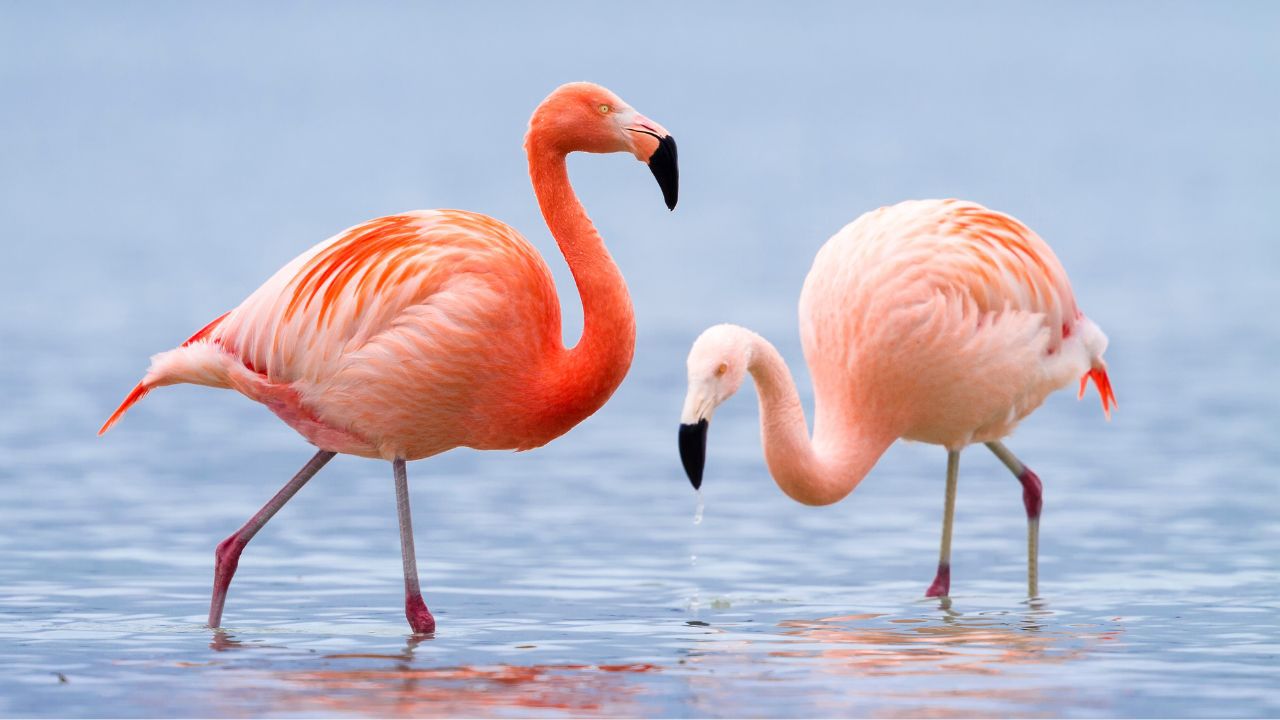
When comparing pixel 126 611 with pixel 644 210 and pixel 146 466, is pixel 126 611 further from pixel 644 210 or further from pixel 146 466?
pixel 644 210

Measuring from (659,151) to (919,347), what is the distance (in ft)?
4.90

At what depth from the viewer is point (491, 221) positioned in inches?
261

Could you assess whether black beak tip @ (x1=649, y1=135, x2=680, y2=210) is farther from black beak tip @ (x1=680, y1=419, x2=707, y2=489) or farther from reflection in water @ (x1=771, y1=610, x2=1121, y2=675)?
reflection in water @ (x1=771, y1=610, x2=1121, y2=675)

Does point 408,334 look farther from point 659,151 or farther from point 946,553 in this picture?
point 946,553

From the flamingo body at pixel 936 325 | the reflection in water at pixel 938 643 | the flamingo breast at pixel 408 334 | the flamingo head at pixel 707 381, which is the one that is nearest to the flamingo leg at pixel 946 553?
the flamingo body at pixel 936 325

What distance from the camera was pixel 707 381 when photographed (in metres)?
6.44

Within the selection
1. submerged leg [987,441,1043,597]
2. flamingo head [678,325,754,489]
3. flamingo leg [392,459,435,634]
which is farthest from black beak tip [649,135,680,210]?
submerged leg [987,441,1043,597]

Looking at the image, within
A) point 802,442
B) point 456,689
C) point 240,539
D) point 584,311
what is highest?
point 584,311

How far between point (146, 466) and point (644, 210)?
92.5 ft

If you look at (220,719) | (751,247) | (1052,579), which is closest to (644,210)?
(751,247)

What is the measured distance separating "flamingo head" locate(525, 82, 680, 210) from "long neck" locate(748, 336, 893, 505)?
773 millimetres

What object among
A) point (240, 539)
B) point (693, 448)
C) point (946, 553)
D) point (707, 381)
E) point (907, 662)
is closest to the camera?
point (907, 662)

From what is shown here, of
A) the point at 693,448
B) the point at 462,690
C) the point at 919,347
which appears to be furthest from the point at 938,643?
the point at 462,690

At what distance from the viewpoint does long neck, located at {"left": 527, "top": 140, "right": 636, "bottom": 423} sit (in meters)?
6.32
